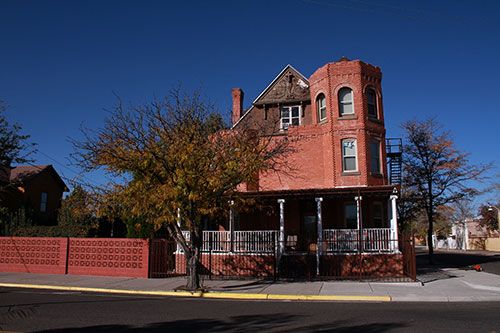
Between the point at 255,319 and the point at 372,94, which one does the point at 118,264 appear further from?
the point at 372,94

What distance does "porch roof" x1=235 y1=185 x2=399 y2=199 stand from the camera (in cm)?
2016

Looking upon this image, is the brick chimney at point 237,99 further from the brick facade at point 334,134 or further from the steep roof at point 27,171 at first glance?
the steep roof at point 27,171

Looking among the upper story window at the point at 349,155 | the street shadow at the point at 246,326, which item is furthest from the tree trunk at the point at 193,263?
the upper story window at the point at 349,155

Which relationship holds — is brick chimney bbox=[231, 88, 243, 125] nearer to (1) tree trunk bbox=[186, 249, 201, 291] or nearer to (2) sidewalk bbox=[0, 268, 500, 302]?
(2) sidewalk bbox=[0, 268, 500, 302]

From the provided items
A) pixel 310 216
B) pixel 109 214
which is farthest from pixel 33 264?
pixel 310 216

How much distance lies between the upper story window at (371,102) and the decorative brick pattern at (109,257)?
13990mm

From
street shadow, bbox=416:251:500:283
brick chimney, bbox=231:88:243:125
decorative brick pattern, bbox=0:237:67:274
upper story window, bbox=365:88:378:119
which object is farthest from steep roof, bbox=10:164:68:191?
street shadow, bbox=416:251:500:283

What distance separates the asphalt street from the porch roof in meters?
7.88

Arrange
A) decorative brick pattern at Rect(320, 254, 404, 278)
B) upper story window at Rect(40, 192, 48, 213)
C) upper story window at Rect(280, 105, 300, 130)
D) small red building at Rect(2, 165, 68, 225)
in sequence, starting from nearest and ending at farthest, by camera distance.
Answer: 1. decorative brick pattern at Rect(320, 254, 404, 278)
2. upper story window at Rect(280, 105, 300, 130)
3. small red building at Rect(2, 165, 68, 225)
4. upper story window at Rect(40, 192, 48, 213)

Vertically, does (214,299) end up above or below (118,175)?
below

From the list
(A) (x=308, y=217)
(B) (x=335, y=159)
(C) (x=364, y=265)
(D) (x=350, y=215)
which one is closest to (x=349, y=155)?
(B) (x=335, y=159)

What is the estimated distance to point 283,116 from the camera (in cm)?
2786

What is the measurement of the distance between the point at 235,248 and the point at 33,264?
9.66m

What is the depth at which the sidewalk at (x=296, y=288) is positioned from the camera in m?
13.9
